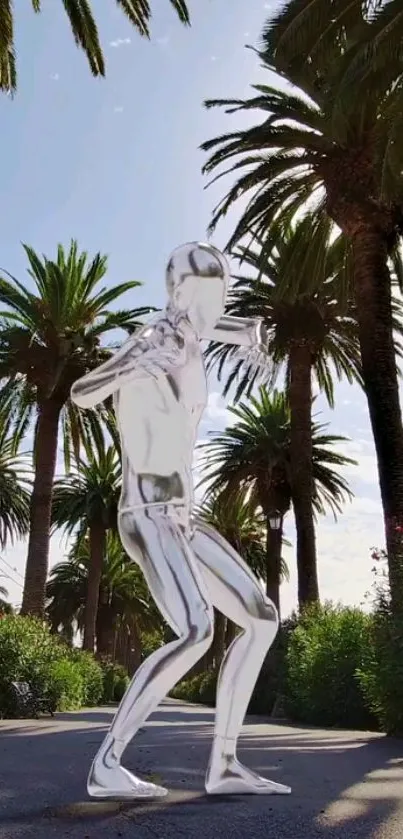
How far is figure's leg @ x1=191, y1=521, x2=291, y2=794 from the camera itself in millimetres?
3656

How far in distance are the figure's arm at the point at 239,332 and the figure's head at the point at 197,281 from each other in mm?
139

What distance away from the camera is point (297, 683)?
1370 centimetres

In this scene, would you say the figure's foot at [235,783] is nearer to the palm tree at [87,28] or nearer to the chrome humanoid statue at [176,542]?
the chrome humanoid statue at [176,542]

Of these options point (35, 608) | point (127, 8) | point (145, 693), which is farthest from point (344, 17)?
point (35, 608)

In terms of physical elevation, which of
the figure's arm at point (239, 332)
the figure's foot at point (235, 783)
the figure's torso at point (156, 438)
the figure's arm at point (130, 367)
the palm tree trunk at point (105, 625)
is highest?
the palm tree trunk at point (105, 625)

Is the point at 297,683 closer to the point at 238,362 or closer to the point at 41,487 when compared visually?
the point at 41,487

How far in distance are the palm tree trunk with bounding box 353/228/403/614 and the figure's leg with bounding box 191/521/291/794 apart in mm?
7589

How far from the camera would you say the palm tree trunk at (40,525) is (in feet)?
62.5

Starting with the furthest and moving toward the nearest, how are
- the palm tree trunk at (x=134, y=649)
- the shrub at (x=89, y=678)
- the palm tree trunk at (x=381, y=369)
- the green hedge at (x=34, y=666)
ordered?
the palm tree trunk at (x=134, y=649) < the shrub at (x=89, y=678) < the green hedge at (x=34, y=666) < the palm tree trunk at (x=381, y=369)

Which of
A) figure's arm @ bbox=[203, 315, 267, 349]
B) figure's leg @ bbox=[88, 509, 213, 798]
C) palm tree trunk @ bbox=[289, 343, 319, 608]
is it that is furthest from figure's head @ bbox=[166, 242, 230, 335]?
palm tree trunk @ bbox=[289, 343, 319, 608]

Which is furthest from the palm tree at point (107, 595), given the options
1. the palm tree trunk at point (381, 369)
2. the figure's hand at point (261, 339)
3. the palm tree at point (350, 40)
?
the figure's hand at point (261, 339)

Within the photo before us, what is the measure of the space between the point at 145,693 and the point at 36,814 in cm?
61

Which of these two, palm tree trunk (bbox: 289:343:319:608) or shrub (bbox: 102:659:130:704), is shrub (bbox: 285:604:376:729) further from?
shrub (bbox: 102:659:130:704)

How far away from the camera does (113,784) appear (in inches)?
134
